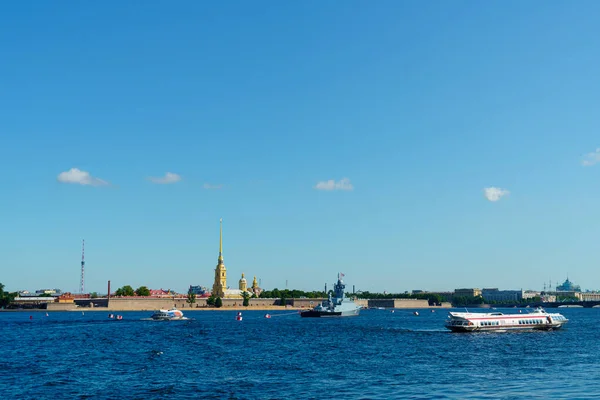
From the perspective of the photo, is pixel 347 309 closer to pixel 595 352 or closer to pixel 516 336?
pixel 516 336

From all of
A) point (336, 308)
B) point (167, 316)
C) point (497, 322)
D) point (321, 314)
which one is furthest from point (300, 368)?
point (336, 308)

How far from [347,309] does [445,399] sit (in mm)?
148999

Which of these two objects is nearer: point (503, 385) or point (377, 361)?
point (503, 385)

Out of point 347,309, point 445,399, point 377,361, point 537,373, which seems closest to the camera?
point 445,399

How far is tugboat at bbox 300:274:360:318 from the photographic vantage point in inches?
7096

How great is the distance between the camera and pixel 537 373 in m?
51.0

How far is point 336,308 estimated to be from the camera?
18250 cm

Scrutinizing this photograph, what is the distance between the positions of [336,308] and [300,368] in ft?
423

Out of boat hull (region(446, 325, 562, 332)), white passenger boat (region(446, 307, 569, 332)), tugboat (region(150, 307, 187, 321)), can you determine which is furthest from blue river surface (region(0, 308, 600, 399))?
tugboat (region(150, 307, 187, 321))

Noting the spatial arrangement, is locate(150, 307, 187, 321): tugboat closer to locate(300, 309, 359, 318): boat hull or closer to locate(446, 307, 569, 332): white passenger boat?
locate(300, 309, 359, 318): boat hull

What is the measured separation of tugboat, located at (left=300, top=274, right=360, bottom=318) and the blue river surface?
9158 centimetres

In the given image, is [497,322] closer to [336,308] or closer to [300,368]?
[300,368]

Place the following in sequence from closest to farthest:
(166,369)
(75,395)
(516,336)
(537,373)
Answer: (75,395) < (537,373) < (166,369) < (516,336)

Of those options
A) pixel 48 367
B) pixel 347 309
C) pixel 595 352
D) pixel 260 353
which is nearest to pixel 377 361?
pixel 260 353
